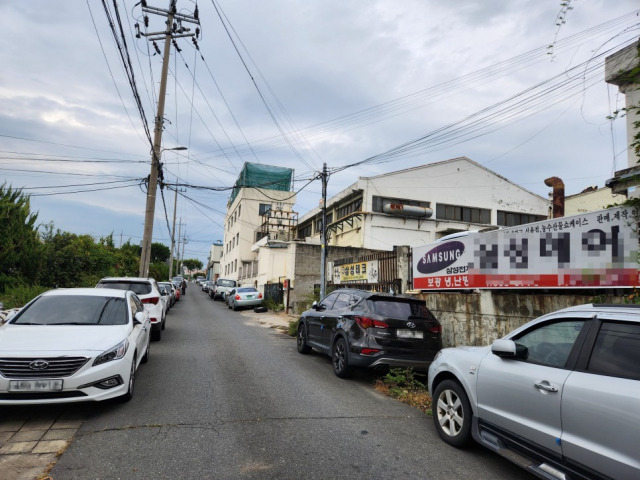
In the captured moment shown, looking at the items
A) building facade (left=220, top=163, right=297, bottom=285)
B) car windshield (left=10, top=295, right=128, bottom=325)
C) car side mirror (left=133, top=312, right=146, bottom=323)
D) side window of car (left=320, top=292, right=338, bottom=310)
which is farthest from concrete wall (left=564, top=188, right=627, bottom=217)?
building facade (left=220, top=163, right=297, bottom=285)

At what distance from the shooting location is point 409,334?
691cm

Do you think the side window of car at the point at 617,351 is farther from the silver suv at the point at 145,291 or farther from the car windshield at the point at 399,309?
the silver suv at the point at 145,291

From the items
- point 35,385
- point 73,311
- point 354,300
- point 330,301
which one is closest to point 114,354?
point 35,385

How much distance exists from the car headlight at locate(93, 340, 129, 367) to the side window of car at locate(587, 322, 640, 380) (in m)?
4.90

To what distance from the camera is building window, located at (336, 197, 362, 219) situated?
27.1 m

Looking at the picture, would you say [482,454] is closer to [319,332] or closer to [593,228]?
[593,228]

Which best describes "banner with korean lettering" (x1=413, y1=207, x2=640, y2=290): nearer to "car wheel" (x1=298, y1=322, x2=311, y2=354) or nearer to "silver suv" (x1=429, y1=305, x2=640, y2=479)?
"silver suv" (x1=429, y1=305, x2=640, y2=479)

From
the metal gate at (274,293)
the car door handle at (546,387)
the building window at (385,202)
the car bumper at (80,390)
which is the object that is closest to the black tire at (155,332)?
the car bumper at (80,390)

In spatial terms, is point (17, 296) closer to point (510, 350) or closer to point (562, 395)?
point (510, 350)

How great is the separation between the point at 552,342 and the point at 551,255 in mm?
3975

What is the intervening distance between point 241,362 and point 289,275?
1559 cm

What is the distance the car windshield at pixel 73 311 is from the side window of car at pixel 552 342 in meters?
5.36

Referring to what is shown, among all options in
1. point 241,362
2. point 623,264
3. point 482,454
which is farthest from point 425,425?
point 241,362

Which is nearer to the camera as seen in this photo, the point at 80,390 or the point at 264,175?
the point at 80,390
